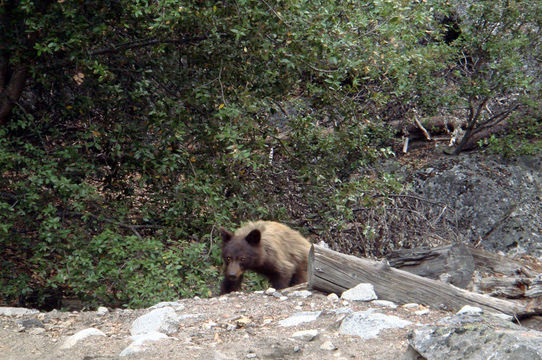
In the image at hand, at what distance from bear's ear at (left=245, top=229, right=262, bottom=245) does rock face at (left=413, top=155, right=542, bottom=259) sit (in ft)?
17.2

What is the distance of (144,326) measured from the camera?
498 centimetres

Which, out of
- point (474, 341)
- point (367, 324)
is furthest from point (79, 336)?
point (474, 341)

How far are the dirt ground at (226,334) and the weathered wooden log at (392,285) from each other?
0.20m

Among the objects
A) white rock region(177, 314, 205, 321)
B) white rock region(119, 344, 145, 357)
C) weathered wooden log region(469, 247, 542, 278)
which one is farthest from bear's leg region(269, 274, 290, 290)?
white rock region(119, 344, 145, 357)

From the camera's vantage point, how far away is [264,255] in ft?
23.9

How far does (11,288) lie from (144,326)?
322 cm

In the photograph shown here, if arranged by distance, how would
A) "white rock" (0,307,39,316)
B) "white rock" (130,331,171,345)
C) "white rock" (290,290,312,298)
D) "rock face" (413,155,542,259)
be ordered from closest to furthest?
"white rock" (130,331,171,345), "white rock" (290,290,312,298), "white rock" (0,307,39,316), "rock face" (413,155,542,259)

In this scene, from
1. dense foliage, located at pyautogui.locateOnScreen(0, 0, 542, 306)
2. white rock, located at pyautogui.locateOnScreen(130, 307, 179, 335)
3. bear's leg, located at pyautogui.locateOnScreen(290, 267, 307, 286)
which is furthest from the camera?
bear's leg, located at pyautogui.locateOnScreen(290, 267, 307, 286)

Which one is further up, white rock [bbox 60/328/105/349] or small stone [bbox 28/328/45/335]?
white rock [bbox 60/328/105/349]

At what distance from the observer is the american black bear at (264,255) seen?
7203 millimetres

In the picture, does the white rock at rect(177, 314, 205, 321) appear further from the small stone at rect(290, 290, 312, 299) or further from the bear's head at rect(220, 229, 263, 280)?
the bear's head at rect(220, 229, 263, 280)

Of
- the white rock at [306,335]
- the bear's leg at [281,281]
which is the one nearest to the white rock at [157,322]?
the white rock at [306,335]

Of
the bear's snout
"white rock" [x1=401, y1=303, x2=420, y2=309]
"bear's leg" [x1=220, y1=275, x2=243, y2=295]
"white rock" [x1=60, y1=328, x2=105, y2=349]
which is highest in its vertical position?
"white rock" [x1=401, y1=303, x2=420, y2=309]

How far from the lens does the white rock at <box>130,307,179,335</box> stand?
191 inches
